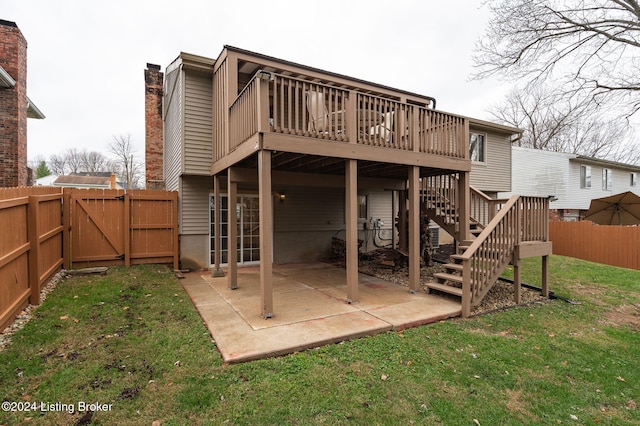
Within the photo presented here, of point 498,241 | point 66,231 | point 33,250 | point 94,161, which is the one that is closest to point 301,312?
point 498,241

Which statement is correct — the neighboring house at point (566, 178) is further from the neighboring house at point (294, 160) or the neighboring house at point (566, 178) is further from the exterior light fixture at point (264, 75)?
the exterior light fixture at point (264, 75)

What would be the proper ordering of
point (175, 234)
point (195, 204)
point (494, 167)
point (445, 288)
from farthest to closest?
point (494, 167) → point (195, 204) → point (175, 234) → point (445, 288)

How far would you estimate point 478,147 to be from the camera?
1242 cm

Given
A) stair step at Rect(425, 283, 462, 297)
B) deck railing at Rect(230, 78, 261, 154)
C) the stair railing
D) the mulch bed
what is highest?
deck railing at Rect(230, 78, 261, 154)

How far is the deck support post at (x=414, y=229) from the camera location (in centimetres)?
583

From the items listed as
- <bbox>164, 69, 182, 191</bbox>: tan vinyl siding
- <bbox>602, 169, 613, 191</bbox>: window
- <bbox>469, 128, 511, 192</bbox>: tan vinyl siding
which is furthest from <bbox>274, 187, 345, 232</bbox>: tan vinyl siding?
<bbox>602, 169, 613, 191</bbox>: window

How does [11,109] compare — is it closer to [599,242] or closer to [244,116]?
[244,116]

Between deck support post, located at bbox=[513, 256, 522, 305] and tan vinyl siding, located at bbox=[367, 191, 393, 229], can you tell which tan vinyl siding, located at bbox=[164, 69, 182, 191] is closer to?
tan vinyl siding, located at bbox=[367, 191, 393, 229]

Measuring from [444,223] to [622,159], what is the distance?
28558 millimetres

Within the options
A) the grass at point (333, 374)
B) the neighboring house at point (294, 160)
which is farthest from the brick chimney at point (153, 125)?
the grass at point (333, 374)

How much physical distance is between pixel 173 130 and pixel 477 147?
1133 cm

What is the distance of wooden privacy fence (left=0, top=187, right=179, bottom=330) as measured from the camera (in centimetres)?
431

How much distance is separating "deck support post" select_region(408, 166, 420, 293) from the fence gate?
20.0 ft

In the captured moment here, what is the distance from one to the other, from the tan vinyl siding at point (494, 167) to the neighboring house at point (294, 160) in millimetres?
233
